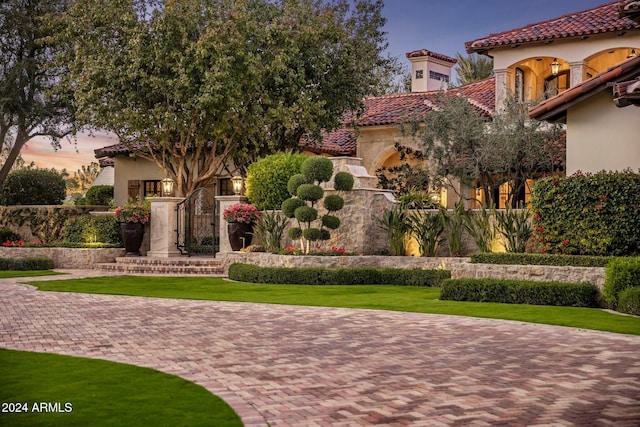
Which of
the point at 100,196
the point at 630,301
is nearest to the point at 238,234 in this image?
the point at 630,301

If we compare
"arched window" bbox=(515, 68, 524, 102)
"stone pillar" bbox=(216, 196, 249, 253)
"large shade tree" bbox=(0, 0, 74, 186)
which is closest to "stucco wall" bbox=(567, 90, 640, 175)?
"arched window" bbox=(515, 68, 524, 102)

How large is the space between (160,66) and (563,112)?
44.5ft

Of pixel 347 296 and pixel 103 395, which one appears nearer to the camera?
pixel 103 395

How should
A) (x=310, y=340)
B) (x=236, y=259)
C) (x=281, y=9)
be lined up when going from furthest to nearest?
(x=281, y=9), (x=236, y=259), (x=310, y=340)

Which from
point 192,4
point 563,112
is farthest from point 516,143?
point 192,4

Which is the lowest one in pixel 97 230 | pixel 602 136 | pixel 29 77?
pixel 97 230

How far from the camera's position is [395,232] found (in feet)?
70.4

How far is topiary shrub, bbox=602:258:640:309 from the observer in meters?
14.1

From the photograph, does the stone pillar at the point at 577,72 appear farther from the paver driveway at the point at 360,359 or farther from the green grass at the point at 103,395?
the green grass at the point at 103,395

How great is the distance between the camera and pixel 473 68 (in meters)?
51.0

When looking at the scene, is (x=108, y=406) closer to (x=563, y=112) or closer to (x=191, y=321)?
(x=191, y=321)

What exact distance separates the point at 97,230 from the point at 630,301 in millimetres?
18602

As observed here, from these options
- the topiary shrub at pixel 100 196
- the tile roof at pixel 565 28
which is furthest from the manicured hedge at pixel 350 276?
the topiary shrub at pixel 100 196

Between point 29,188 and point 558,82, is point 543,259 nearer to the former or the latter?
point 558,82
